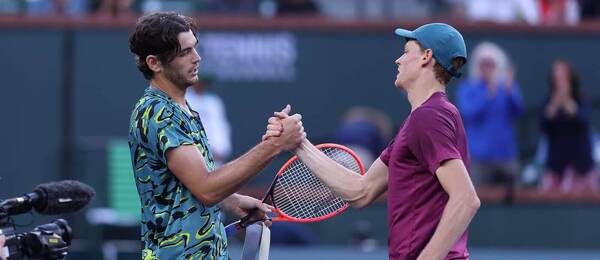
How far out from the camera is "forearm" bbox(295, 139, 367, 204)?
5812 mm

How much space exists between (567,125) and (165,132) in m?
7.65

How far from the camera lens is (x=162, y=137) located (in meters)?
5.26

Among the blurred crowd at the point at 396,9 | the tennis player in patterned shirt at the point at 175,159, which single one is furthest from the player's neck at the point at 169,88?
the blurred crowd at the point at 396,9

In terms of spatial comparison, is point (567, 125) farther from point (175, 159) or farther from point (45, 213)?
point (175, 159)

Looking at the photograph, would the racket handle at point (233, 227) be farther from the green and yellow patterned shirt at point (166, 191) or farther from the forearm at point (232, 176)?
the forearm at point (232, 176)

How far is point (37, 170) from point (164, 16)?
758 centimetres

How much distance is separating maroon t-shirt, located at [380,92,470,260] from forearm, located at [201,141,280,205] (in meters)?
0.53

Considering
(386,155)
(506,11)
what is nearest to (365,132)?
(506,11)

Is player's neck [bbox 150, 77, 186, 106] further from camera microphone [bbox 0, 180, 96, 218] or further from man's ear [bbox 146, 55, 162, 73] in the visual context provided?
camera microphone [bbox 0, 180, 96, 218]

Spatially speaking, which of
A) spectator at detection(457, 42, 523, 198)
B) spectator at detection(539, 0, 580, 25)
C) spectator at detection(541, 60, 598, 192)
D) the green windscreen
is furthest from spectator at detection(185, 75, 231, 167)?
spectator at detection(539, 0, 580, 25)

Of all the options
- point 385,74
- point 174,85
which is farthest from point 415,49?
point 385,74

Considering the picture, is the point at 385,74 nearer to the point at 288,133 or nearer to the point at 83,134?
the point at 83,134

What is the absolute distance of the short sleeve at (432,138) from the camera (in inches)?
204

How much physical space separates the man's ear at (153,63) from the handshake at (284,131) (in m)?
0.48
